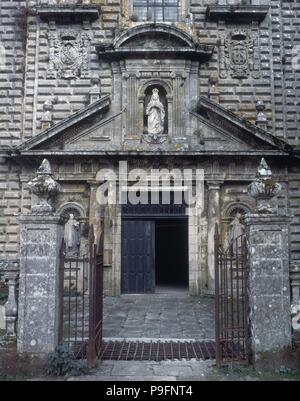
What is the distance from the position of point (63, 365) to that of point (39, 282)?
1278mm

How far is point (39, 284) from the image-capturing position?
7277 mm

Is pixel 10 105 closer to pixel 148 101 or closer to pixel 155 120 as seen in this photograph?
pixel 148 101

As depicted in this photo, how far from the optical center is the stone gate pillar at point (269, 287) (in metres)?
7.05

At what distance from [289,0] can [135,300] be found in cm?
1157

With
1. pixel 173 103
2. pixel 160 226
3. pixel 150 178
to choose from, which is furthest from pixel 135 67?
pixel 160 226

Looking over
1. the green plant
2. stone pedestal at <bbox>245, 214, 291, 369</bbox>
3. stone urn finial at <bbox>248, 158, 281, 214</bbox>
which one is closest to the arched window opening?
stone urn finial at <bbox>248, 158, 281, 214</bbox>

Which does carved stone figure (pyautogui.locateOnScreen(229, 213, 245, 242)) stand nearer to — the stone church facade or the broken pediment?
the stone church facade

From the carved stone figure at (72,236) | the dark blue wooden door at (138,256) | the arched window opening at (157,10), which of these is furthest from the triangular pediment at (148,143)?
the arched window opening at (157,10)

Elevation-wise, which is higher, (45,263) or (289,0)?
(289,0)

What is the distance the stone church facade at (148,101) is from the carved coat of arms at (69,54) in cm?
3

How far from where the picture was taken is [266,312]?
23.4 ft

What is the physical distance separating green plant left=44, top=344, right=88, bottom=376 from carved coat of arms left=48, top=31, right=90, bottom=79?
37.6 ft

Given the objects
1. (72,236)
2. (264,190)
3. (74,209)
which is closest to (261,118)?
(74,209)

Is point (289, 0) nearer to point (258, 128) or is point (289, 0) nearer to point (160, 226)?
point (258, 128)
